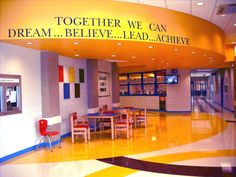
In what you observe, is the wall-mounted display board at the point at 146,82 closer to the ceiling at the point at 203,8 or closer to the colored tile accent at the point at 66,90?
the colored tile accent at the point at 66,90

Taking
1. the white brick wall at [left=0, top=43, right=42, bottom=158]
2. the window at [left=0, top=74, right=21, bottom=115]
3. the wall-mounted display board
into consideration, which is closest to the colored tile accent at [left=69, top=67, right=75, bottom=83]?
the white brick wall at [left=0, top=43, right=42, bottom=158]

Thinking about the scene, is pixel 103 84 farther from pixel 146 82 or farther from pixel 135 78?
pixel 135 78

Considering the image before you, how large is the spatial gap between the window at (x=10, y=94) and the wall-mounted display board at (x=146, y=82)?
39.0 ft

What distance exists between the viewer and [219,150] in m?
7.20

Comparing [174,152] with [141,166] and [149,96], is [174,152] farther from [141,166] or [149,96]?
[149,96]

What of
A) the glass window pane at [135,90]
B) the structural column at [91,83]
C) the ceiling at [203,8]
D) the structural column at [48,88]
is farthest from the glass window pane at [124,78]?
the structural column at [48,88]

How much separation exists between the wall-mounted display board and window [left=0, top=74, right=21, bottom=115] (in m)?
11.9

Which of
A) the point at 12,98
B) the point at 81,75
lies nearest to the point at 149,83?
the point at 81,75

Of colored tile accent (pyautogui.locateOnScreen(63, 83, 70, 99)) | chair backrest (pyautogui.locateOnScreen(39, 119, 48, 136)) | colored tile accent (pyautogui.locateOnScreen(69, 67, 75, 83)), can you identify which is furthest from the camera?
colored tile accent (pyautogui.locateOnScreen(69, 67, 75, 83))

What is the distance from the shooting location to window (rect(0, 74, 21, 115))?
6.63 meters

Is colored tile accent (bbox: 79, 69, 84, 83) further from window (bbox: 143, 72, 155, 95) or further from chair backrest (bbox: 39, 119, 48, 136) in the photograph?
window (bbox: 143, 72, 155, 95)

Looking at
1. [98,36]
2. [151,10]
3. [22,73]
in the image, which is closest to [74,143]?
[22,73]

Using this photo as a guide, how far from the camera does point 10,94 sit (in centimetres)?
695

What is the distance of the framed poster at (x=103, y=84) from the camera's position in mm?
12698
